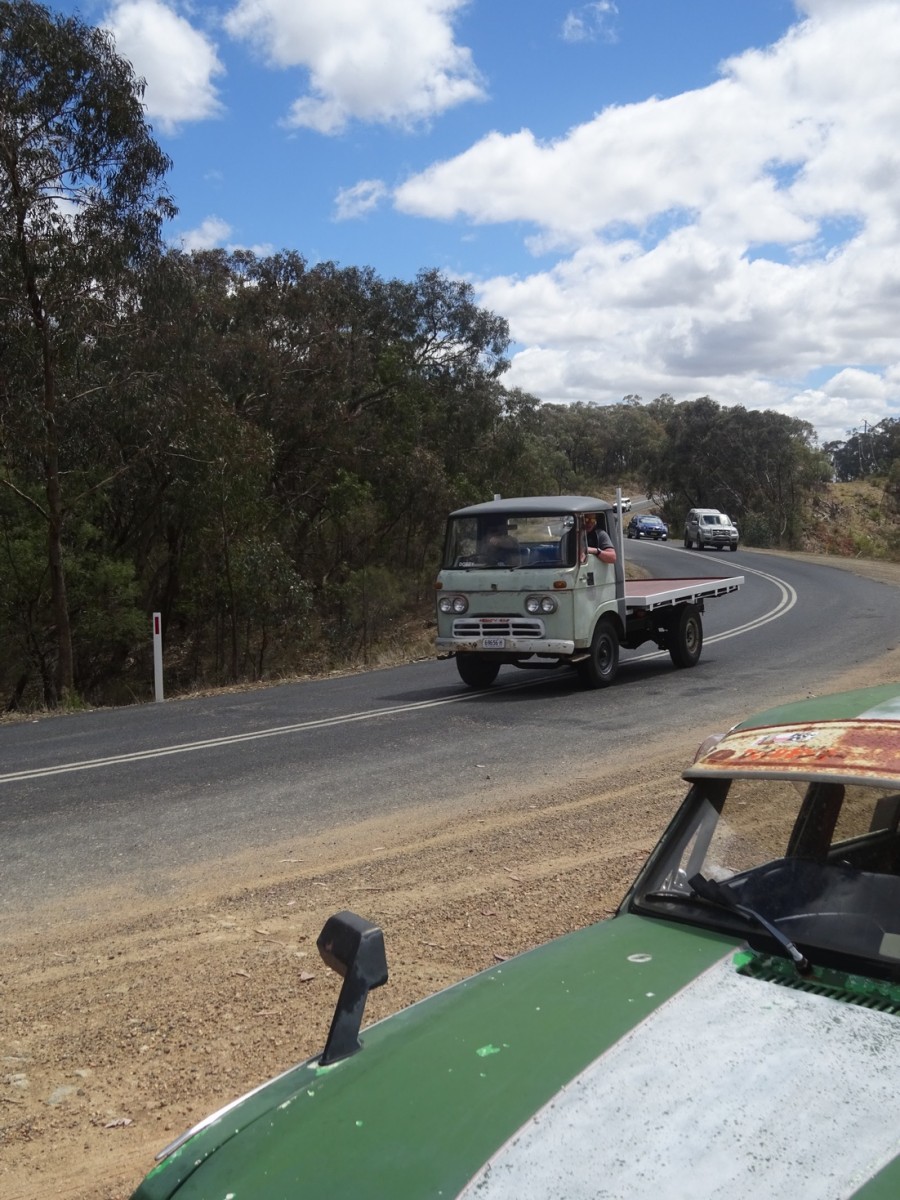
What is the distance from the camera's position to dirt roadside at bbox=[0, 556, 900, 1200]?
3.88 m

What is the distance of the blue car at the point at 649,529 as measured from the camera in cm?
6412

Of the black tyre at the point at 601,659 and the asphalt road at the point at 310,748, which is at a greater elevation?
the black tyre at the point at 601,659

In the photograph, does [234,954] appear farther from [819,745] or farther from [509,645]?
[509,645]

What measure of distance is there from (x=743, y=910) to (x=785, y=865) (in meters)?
0.25

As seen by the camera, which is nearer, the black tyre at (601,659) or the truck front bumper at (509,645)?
the truck front bumper at (509,645)

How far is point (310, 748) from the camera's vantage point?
10.4 meters

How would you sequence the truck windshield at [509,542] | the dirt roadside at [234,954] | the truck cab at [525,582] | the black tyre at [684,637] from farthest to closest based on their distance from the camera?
the black tyre at [684,637] → the truck windshield at [509,542] → the truck cab at [525,582] → the dirt roadside at [234,954]

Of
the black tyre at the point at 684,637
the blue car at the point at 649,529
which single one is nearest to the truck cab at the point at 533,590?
the black tyre at the point at 684,637

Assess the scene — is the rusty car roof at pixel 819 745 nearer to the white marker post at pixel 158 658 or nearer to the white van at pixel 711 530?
the white marker post at pixel 158 658

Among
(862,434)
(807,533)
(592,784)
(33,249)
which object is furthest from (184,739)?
(862,434)

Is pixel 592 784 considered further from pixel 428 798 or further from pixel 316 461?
pixel 316 461

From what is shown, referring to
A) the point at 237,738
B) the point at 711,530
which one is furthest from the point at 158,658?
the point at 711,530

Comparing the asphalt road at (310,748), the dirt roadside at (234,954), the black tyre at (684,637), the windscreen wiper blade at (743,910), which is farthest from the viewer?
the black tyre at (684,637)

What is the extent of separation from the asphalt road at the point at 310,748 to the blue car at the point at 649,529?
152 feet
